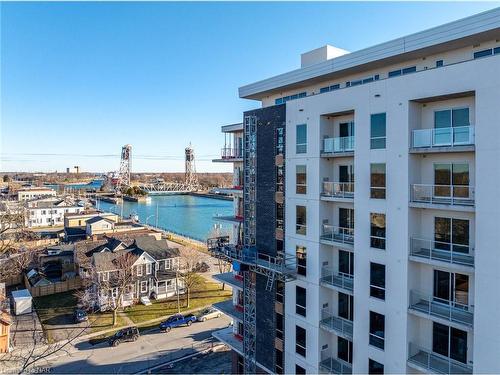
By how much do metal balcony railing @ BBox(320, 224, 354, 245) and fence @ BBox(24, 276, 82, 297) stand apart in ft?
101

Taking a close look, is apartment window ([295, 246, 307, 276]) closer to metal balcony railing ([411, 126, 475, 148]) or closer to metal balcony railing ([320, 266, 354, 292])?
metal balcony railing ([320, 266, 354, 292])

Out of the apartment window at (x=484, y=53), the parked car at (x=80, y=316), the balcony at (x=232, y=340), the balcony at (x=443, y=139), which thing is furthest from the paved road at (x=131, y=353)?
the apartment window at (x=484, y=53)

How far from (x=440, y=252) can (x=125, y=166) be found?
554ft

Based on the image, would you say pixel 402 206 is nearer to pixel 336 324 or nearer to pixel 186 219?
pixel 336 324

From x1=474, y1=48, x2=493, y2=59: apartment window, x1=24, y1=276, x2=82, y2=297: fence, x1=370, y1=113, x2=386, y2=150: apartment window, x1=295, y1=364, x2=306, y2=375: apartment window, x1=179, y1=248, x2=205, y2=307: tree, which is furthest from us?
x1=24, y1=276, x2=82, y2=297: fence

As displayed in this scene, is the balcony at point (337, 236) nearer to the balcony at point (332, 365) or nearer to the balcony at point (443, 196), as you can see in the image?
the balcony at point (443, 196)

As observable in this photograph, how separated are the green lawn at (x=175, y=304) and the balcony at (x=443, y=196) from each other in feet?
83.8

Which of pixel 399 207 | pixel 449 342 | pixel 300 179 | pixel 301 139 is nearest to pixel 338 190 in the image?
pixel 300 179

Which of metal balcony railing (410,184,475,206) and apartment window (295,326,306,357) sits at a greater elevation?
metal balcony railing (410,184,475,206)

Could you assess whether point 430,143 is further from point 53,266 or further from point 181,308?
point 53,266

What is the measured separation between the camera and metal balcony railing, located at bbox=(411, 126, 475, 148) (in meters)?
11.1

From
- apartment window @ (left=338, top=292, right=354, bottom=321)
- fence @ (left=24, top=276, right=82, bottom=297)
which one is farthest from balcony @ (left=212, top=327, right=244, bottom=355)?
fence @ (left=24, top=276, right=82, bottom=297)

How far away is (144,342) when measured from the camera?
Result: 26.8m

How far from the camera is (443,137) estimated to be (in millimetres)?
11594
